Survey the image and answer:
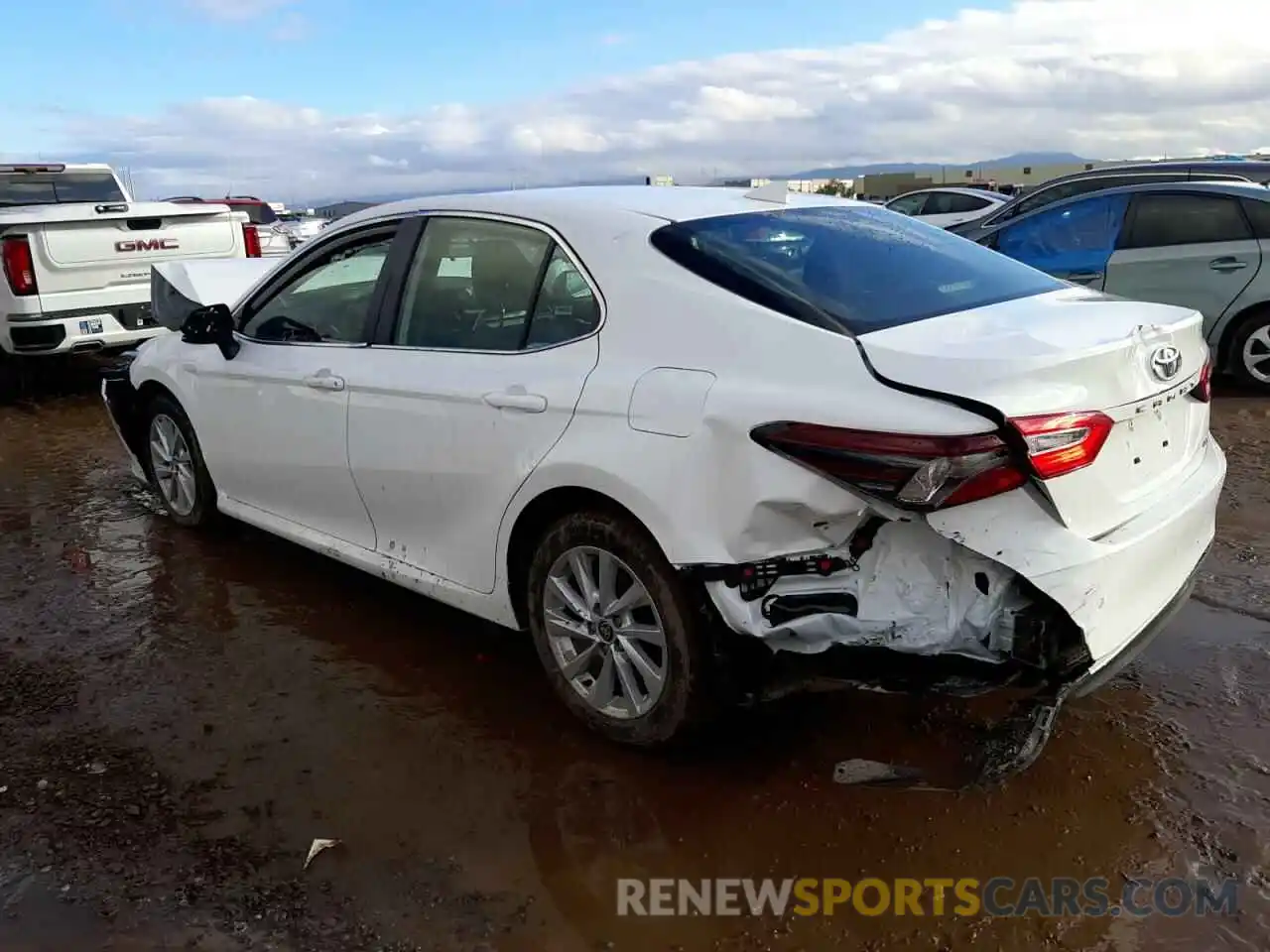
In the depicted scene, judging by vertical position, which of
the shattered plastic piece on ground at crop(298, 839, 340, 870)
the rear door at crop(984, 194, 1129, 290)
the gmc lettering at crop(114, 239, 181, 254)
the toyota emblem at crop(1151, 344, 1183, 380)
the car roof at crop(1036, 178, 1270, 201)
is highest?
the car roof at crop(1036, 178, 1270, 201)

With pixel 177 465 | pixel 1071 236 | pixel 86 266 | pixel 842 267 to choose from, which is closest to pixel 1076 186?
pixel 1071 236

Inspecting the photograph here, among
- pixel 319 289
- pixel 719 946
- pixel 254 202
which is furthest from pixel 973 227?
pixel 254 202

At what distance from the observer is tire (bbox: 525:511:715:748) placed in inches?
116

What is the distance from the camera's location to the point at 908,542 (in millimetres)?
2658

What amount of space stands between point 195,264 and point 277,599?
2997 millimetres

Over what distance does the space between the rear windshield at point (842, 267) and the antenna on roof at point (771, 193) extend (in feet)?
0.59

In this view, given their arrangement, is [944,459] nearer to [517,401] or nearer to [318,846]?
[517,401]

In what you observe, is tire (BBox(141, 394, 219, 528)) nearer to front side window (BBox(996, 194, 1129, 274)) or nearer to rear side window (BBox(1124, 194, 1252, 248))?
front side window (BBox(996, 194, 1129, 274))

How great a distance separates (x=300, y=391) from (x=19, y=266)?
525cm

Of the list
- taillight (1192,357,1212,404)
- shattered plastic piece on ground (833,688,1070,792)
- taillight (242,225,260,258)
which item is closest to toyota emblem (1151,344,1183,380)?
taillight (1192,357,1212,404)

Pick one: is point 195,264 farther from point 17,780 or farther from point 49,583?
point 17,780

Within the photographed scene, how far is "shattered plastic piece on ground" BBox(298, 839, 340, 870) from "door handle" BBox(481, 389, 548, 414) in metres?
1.34

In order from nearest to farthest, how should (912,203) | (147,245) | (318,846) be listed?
1. (318,846)
2. (147,245)
3. (912,203)

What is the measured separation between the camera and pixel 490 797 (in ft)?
10.3
